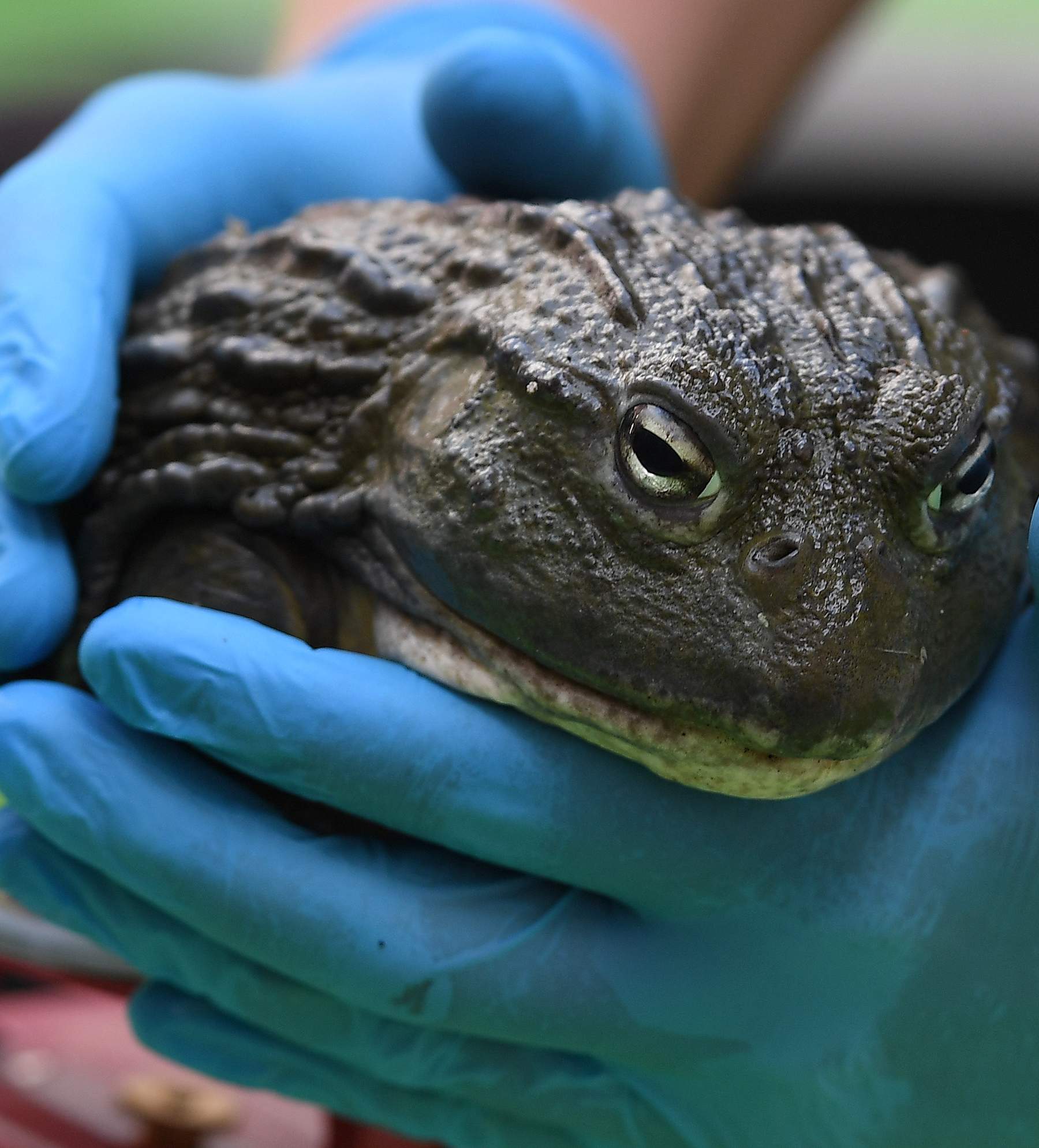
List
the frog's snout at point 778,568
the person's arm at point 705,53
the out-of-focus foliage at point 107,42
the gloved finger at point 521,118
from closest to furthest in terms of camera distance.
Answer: the frog's snout at point 778,568
the gloved finger at point 521,118
the person's arm at point 705,53
the out-of-focus foliage at point 107,42

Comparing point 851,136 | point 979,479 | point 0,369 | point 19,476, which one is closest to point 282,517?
point 19,476

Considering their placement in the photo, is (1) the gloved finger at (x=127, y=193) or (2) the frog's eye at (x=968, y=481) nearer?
(2) the frog's eye at (x=968, y=481)

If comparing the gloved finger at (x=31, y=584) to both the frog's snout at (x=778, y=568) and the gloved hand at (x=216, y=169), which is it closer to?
the gloved hand at (x=216, y=169)

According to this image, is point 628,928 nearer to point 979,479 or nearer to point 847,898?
point 847,898

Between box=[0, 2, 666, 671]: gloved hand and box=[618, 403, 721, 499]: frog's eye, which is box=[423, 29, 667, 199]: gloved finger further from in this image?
box=[618, 403, 721, 499]: frog's eye

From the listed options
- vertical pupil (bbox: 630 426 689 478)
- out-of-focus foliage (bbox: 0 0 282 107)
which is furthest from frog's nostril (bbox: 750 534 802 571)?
out-of-focus foliage (bbox: 0 0 282 107)

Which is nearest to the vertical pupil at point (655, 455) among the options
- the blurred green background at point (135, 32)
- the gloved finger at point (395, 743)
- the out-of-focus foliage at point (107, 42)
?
the gloved finger at point (395, 743)

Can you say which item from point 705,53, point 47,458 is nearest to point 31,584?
point 47,458

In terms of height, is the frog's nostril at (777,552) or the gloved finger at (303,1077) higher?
the frog's nostril at (777,552)
